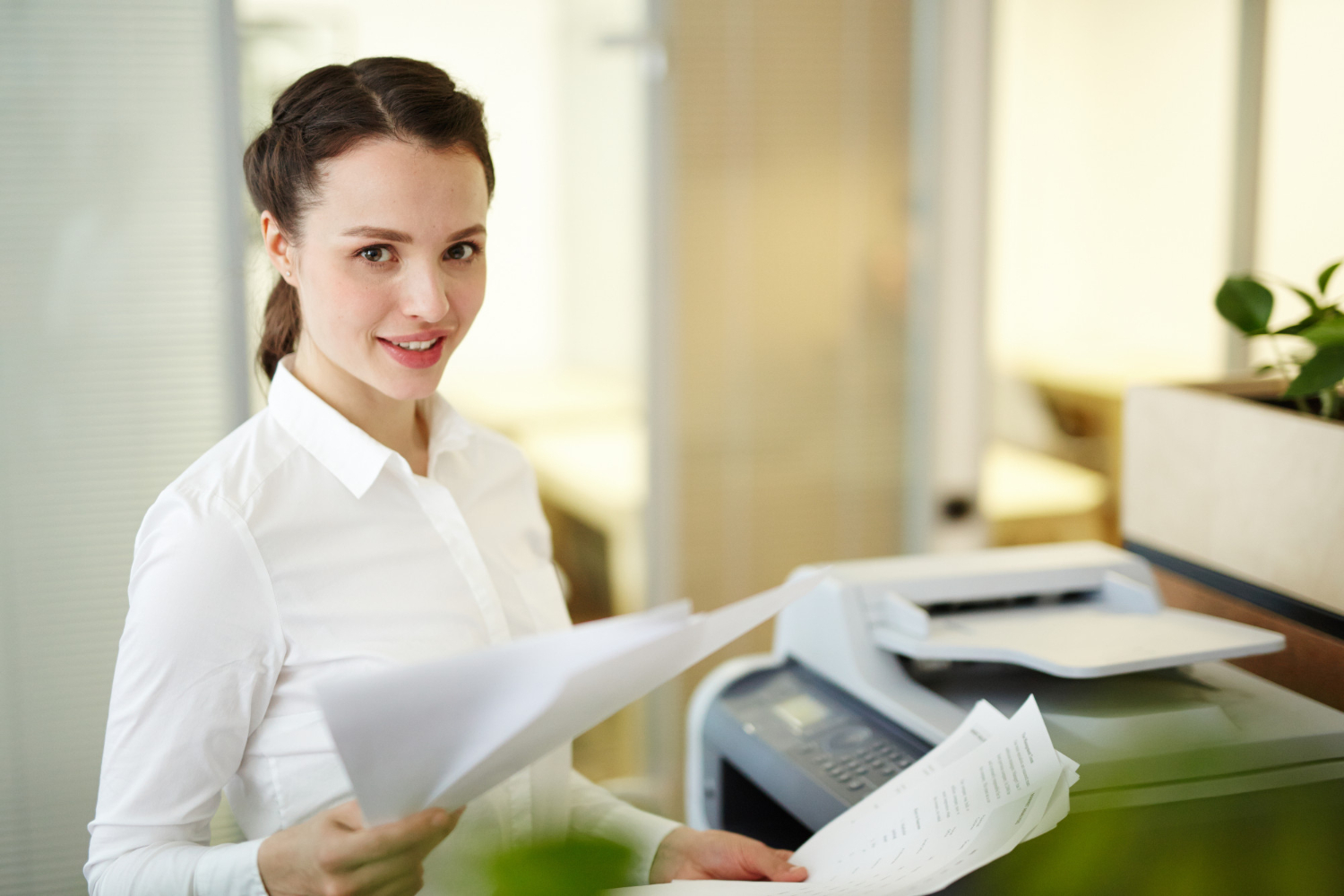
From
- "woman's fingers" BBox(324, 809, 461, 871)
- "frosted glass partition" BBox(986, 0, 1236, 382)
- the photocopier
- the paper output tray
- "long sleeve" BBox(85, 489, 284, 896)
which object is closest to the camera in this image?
"woman's fingers" BBox(324, 809, 461, 871)

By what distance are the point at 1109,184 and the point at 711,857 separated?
2383 millimetres

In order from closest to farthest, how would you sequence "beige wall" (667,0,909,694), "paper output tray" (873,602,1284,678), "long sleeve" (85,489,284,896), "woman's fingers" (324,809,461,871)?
"woman's fingers" (324,809,461,871) → "long sleeve" (85,489,284,896) → "paper output tray" (873,602,1284,678) → "beige wall" (667,0,909,694)

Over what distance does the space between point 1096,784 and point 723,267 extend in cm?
222

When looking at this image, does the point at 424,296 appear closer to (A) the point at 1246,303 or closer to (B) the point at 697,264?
(A) the point at 1246,303

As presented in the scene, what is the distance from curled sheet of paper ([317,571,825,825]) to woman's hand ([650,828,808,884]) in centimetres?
33

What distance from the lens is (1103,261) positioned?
9.64 feet

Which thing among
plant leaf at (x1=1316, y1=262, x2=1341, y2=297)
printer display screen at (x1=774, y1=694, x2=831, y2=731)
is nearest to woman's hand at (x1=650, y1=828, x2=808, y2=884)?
printer display screen at (x1=774, y1=694, x2=831, y2=731)

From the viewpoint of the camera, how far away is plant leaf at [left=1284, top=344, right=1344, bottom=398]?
1167mm

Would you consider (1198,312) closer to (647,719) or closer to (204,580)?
(647,719)

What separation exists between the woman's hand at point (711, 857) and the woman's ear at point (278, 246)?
67cm

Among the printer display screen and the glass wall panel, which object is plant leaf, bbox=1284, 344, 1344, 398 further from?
the glass wall panel

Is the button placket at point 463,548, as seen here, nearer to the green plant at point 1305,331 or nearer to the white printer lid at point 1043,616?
the white printer lid at point 1043,616

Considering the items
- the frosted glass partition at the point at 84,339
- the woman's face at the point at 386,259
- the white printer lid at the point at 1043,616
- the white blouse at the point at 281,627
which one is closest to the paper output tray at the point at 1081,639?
the white printer lid at the point at 1043,616

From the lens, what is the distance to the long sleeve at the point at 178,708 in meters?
0.91
